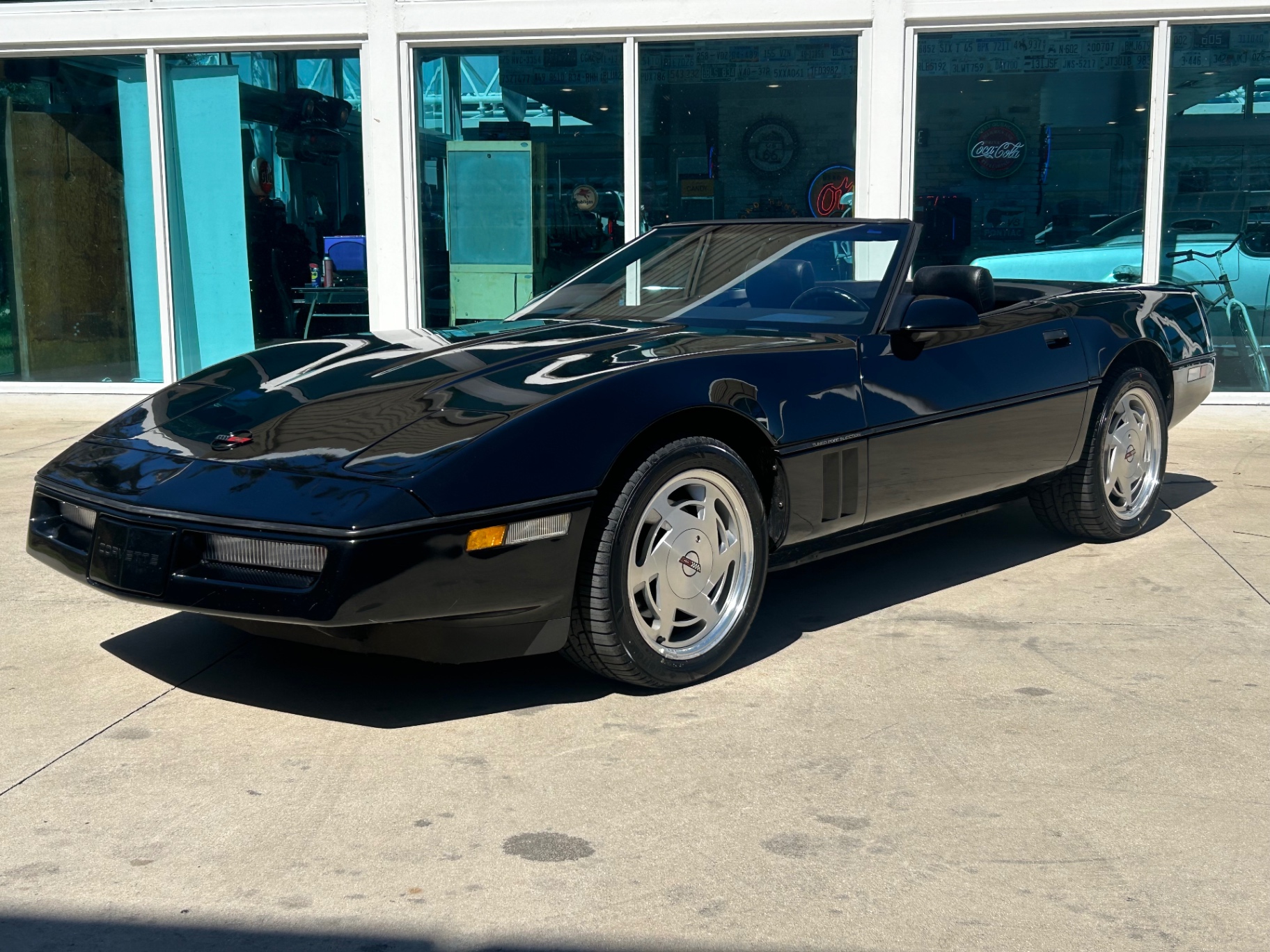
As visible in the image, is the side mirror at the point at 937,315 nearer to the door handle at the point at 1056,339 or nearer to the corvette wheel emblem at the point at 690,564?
the door handle at the point at 1056,339

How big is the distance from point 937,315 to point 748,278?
67 cm

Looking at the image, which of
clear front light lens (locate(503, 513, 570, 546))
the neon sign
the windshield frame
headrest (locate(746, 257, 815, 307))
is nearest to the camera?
clear front light lens (locate(503, 513, 570, 546))

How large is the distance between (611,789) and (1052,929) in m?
1.00

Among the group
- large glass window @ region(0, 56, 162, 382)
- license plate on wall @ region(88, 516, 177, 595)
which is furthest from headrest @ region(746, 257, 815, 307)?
large glass window @ region(0, 56, 162, 382)

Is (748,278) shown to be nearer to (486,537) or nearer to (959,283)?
(959,283)

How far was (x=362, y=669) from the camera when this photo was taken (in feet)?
12.6

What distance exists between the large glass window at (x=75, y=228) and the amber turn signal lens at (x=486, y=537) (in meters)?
7.83

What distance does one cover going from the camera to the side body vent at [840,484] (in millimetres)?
3973

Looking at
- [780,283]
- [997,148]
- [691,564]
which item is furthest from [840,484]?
[997,148]

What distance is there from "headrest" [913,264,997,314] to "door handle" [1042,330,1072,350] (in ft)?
1.17

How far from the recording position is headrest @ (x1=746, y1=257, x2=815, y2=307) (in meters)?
4.47

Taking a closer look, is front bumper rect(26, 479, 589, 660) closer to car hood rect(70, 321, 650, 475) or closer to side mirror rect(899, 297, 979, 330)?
car hood rect(70, 321, 650, 475)

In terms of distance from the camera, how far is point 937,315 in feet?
13.8

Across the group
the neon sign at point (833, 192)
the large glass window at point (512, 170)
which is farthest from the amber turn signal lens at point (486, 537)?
the neon sign at point (833, 192)
